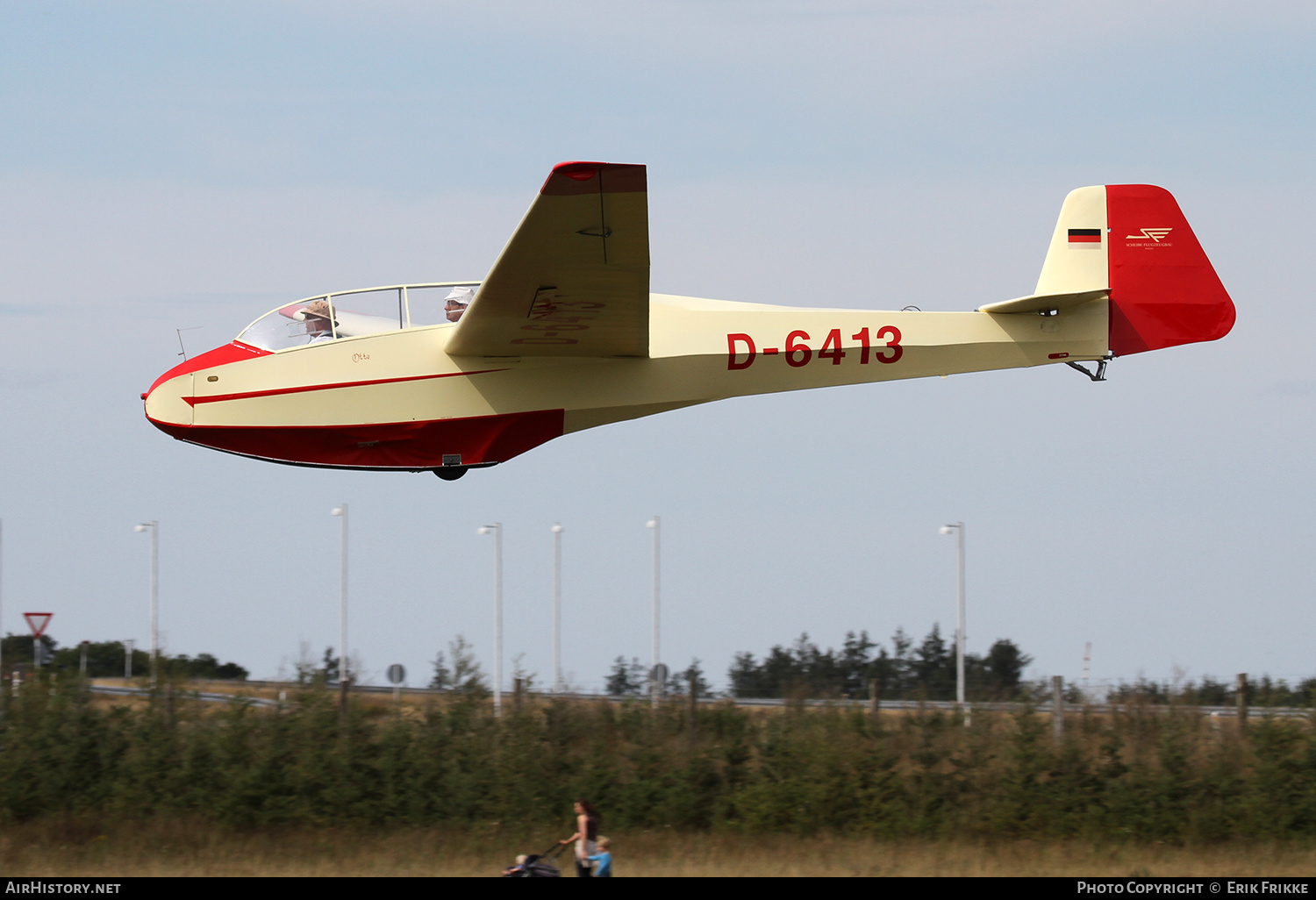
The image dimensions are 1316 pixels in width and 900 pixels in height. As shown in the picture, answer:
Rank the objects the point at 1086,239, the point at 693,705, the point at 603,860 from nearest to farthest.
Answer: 1. the point at 603,860
2. the point at 1086,239
3. the point at 693,705

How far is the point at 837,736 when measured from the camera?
19422 millimetres

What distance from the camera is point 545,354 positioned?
46.9 ft

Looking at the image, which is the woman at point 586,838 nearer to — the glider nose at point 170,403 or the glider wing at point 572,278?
the glider wing at point 572,278

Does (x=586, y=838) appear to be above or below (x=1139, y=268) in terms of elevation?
below

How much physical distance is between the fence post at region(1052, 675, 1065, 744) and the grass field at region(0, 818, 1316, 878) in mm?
1696

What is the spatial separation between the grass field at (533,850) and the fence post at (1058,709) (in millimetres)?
1696

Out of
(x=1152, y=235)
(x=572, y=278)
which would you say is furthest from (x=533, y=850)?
(x=1152, y=235)

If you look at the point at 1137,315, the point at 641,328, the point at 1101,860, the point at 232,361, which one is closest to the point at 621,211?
the point at 641,328

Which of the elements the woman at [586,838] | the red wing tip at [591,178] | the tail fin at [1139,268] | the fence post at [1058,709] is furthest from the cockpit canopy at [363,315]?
the fence post at [1058,709]

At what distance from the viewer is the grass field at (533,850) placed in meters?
17.2

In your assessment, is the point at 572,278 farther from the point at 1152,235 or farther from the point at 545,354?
the point at 1152,235

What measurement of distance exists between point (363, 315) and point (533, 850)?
8979mm

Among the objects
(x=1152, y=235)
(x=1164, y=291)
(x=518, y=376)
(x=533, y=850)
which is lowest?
(x=533, y=850)

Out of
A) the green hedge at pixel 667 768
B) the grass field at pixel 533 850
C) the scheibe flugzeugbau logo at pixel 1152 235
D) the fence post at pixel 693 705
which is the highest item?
the scheibe flugzeugbau logo at pixel 1152 235
